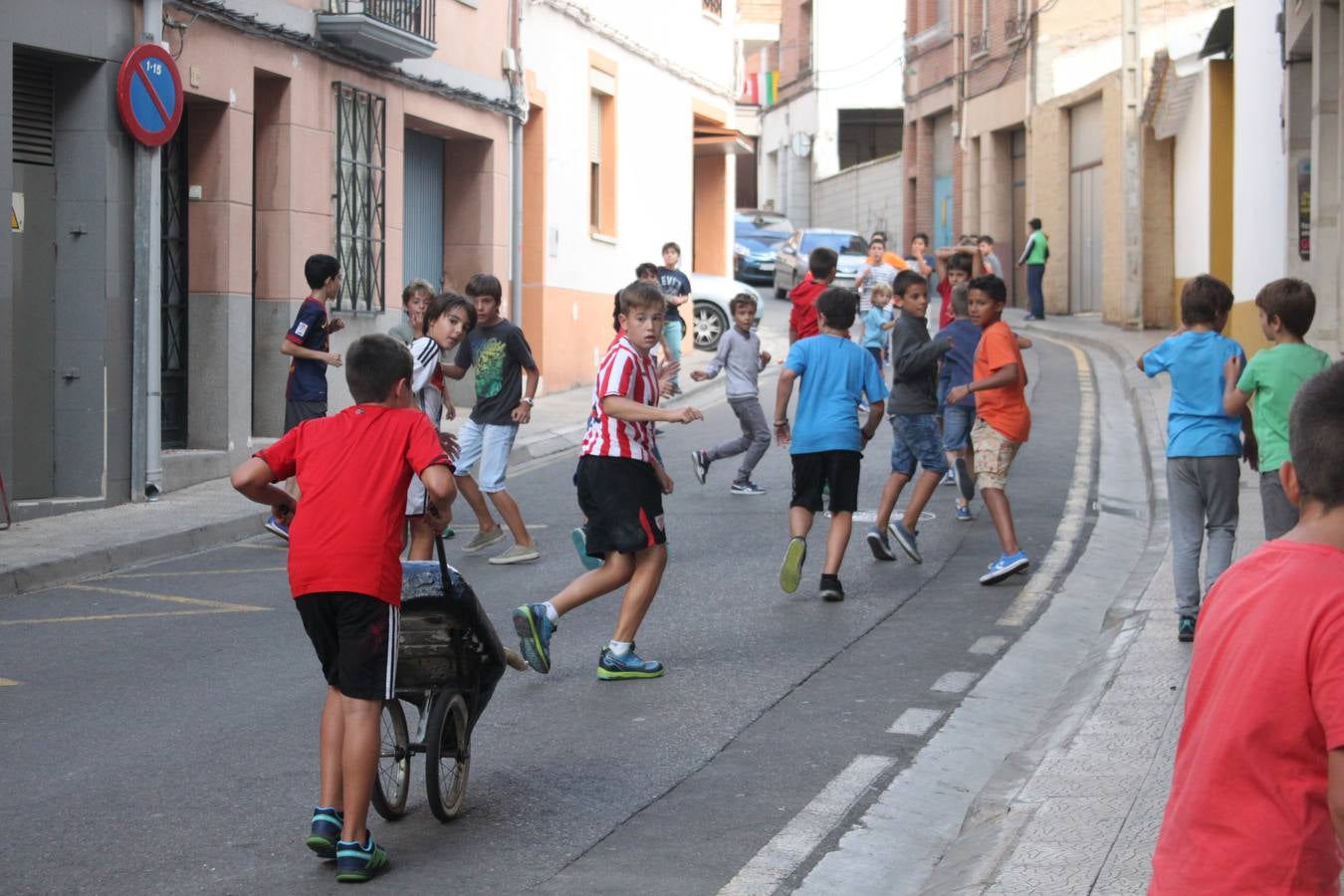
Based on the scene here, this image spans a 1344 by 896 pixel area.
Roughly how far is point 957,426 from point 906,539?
200cm

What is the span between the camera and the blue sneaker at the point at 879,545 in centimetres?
1092

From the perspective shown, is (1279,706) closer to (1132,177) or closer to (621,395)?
(621,395)

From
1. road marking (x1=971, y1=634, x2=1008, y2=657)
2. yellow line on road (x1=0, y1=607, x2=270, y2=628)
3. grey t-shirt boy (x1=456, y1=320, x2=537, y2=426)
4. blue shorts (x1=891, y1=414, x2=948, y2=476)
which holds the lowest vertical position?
road marking (x1=971, y1=634, x2=1008, y2=657)

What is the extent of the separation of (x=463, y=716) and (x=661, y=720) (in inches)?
58.5

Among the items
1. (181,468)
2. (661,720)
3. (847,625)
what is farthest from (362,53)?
(661,720)

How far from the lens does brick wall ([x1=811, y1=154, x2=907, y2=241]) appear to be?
157ft

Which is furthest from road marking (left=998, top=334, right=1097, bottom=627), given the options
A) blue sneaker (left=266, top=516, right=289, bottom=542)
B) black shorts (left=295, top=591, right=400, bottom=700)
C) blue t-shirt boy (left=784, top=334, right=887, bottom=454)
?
blue sneaker (left=266, top=516, right=289, bottom=542)

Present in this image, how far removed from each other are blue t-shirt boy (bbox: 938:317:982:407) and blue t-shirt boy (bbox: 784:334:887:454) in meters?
2.67

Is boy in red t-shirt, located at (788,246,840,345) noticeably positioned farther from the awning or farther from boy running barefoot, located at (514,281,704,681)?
the awning

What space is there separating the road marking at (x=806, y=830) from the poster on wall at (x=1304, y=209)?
10277 mm

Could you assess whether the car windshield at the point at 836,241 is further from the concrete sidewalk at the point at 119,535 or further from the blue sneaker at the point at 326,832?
the blue sneaker at the point at 326,832

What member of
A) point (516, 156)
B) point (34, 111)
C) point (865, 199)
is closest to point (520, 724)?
point (34, 111)

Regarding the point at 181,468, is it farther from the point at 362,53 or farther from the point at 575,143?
the point at 575,143

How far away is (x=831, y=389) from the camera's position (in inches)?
380
